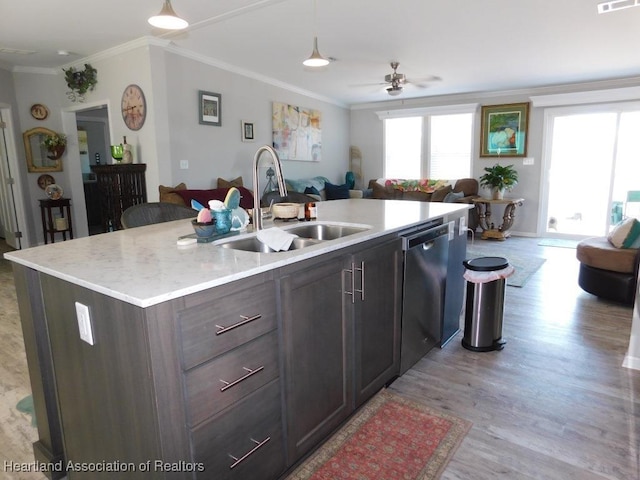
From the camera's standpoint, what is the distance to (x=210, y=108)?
5148 mm

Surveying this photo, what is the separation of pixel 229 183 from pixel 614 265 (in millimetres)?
4317

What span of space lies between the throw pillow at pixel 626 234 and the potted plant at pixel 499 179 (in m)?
3.08

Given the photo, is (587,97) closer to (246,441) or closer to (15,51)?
(246,441)

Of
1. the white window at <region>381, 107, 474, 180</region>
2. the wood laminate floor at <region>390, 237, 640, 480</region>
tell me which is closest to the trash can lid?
the wood laminate floor at <region>390, 237, 640, 480</region>

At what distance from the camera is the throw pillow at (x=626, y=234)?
3.46 metres

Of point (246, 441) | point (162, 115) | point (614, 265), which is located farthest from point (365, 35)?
point (246, 441)

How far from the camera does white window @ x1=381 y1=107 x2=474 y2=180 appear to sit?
736 cm

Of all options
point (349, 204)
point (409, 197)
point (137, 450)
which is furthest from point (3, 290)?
point (409, 197)

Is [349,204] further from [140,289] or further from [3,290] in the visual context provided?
[3,290]

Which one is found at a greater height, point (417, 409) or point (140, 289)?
point (140, 289)

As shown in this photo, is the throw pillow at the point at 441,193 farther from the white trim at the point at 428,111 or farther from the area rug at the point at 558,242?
the area rug at the point at 558,242

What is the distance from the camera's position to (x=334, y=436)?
1870 millimetres

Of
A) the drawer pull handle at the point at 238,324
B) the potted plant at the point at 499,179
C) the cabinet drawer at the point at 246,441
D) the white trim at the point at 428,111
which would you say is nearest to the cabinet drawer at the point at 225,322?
the drawer pull handle at the point at 238,324

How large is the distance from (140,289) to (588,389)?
2.40 m
